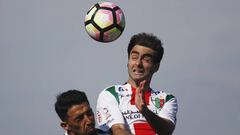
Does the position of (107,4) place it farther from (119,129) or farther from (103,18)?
(119,129)

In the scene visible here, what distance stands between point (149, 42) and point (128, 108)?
143 centimetres

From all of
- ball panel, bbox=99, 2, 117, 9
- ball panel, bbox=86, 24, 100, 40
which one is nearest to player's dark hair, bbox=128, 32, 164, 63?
ball panel, bbox=86, 24, 100, 40

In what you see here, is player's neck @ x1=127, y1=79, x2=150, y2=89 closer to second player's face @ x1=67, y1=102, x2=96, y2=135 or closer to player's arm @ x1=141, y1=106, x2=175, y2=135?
player's arm @ x1=141, y1=106, x2=175, y2=135

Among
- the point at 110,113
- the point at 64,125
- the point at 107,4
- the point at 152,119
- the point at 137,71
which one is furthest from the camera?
the point at 107,4

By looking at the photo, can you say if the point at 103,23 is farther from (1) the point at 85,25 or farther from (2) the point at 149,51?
(2) the point at 149,51

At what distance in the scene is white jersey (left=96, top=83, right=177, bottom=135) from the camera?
1455 centimetres

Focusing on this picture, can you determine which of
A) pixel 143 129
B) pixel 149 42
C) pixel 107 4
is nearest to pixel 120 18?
pixel 107 4

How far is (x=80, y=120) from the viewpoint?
43.4 ft

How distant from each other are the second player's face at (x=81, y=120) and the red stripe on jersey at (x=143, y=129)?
145cm

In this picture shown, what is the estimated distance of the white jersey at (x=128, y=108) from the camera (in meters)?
14.5

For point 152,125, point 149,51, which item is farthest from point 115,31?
point 152,125

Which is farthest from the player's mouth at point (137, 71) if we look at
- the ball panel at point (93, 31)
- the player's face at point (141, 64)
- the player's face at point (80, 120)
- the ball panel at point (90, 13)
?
the ball panel at point (90, 13)

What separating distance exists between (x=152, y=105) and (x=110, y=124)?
996mm

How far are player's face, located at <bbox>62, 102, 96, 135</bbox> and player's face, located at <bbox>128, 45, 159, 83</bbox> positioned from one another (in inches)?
65.3
